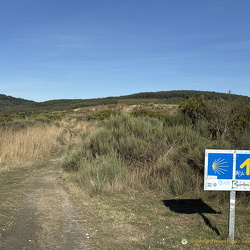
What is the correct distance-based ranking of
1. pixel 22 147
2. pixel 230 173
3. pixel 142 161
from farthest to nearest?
pixel 22 147
pixel 142 161
pixel 230 173

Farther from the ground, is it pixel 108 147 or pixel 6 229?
pixel 108 147

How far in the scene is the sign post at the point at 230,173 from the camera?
4.25 metres

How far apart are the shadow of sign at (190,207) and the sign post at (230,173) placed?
42.6 inches

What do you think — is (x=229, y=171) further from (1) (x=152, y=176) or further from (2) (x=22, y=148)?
(2) (x=22, y=148)

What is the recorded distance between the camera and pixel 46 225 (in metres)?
4.89

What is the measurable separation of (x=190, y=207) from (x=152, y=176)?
1.77m

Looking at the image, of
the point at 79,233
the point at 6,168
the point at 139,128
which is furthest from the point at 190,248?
the point at 6,168

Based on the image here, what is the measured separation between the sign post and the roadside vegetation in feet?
2.45

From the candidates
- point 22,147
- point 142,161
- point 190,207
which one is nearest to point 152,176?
point 142,161

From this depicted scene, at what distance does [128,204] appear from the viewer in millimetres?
6098

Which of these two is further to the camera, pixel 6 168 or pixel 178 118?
pixel 178 118

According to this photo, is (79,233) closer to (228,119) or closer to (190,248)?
(190,248)

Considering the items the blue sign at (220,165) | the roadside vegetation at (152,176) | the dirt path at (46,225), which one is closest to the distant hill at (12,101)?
the roadside vegetation at (152,176)

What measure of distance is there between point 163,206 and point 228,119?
165 inches
